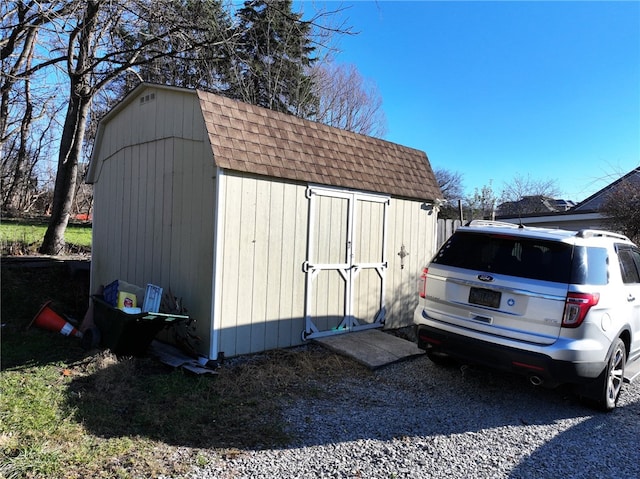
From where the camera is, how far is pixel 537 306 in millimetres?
3740

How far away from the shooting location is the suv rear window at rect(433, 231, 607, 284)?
148 inches

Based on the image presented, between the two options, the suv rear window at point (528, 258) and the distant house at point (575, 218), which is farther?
the distant house at point (575, 218)

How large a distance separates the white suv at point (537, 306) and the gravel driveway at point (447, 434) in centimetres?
41

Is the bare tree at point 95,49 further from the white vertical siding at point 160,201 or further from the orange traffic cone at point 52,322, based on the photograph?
the orange traffic cone at point 52,322

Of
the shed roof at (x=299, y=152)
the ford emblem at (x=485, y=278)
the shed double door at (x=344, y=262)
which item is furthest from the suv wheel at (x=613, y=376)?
the shed roof at (x=299, y=152)

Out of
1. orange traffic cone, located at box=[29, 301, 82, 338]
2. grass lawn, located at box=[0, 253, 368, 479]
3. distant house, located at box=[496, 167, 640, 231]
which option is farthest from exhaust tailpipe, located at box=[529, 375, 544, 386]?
distant house, located at box=[496, 167, 640, 231]

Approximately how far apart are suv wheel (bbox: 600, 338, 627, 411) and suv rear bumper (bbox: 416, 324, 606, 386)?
0.82 feet

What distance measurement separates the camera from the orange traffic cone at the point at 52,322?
19.5ft

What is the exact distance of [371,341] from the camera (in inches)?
241

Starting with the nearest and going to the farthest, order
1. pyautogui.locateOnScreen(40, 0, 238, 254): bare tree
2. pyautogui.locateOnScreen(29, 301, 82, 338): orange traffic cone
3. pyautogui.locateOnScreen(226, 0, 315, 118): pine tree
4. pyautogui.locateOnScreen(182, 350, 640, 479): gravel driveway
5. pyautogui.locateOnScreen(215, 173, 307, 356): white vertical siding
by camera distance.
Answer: pyautogui.locateOnScreen(182, 350, 640, 479): gravel driveway
pyautogui.locateOnScreen(215, 173, 307, 356): white vertical siding
pyautogui.locateOnScreen(29, 301, 82, 338): orange traffic cone
pyautogui.locateOnScreen(40, 0, 238, 254): bare tree
pyautogui.locateOnScreen(226, 0, 315, 118): pine tree

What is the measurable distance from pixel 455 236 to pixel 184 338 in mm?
3469

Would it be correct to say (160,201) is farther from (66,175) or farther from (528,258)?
(66,175)

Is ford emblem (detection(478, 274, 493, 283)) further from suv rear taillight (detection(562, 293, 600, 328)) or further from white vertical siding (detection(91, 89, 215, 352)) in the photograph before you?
white vertical siding (detection(91, 89, 215, 352))

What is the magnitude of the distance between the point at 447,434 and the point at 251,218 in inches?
125
